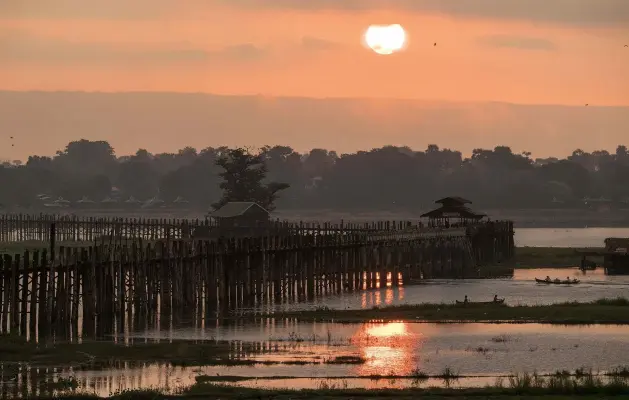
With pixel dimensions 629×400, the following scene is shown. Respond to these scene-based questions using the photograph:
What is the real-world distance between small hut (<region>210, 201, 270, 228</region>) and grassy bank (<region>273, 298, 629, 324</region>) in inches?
1658

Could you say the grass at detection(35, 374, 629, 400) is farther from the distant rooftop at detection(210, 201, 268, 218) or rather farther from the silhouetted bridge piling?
the distant rooftop at detection(210, 201, 268, 218)

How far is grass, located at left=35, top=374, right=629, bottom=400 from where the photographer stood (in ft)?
116

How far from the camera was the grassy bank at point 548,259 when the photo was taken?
9856cm

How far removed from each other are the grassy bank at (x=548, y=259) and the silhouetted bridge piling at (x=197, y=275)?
19.6ft

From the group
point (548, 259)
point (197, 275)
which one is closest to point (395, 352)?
point (197, 275)

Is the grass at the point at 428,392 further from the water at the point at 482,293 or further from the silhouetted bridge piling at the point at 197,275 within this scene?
the water at the point at 482,293

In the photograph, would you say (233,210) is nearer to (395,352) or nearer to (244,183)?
(244,183)

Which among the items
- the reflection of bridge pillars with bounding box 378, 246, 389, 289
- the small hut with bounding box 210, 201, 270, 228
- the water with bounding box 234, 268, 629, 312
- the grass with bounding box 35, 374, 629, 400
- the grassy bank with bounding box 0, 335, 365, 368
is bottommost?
the grass with bounding box 35, 374, 629, 400

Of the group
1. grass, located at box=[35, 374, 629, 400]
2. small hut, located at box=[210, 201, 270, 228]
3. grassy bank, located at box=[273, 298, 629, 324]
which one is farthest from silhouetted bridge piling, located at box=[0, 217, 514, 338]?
small hut, located at box=[210, 201, 270, 228]

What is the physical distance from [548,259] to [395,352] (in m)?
59.5

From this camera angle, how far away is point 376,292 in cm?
7394

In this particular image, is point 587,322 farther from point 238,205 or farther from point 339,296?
point 238,205

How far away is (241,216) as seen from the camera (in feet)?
335

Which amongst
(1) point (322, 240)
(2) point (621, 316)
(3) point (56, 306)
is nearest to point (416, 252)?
(1) point (322, 240)
